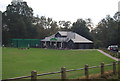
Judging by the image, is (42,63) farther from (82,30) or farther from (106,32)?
(106,32)

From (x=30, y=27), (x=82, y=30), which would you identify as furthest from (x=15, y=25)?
(x=82, y=30)

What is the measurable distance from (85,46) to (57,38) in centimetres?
820

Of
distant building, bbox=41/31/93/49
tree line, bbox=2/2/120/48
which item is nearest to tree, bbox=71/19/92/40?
tree line, bbox=2/2/120/48

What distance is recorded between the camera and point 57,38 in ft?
171

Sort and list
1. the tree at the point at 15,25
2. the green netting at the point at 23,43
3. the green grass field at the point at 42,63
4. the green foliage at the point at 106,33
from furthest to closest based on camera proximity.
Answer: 1. the tree at the point at 15,25
2. the green netting at the point at 23,43
3. the green foliage at the point at 106,33
4. the green grass field at the point at 42,63

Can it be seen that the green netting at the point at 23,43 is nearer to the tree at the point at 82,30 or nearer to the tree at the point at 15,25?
the tree at the point at 15,25

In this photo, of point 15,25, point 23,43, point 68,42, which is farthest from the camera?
point 15,25

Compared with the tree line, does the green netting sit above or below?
below

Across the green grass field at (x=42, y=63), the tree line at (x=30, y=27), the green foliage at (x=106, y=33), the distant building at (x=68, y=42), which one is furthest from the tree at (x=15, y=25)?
the green grass field at (x=42, y=63)

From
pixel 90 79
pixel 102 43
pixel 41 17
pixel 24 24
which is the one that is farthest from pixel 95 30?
pixel 90 79

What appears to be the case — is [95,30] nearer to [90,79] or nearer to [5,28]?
[5,28]

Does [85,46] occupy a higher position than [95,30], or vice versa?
[95,30]

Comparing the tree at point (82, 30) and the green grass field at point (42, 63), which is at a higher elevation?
the tree at point (82, 30)

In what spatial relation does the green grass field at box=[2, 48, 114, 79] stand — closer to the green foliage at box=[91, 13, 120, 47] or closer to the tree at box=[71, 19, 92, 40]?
the green foliage at box=[91, 13, 120, 47]
